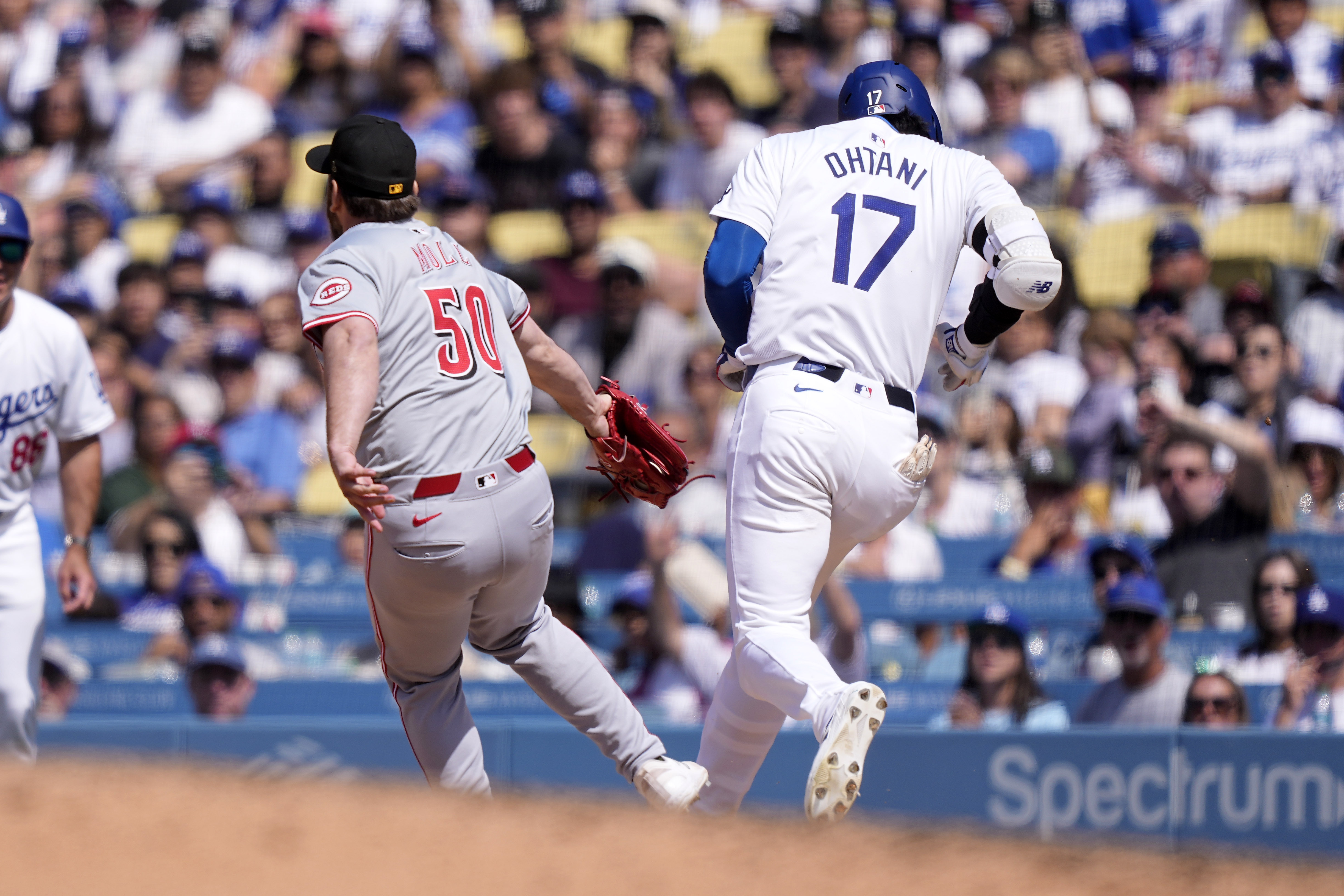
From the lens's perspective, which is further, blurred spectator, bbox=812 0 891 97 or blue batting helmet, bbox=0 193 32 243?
blurred spectator, bbox=812 0 891 97

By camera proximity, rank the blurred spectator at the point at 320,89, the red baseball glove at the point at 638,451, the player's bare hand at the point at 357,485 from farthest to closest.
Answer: the blurred spectator at the point at 320,89 < the red baseball glove at the point at 638,451 < the player's bare hand at the point at 357,485

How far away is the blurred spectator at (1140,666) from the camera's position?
5457mm

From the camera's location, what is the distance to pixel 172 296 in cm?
877

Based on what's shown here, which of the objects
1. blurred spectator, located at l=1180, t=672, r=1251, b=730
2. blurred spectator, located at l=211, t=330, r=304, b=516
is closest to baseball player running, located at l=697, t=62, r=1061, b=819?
blurred spectator, located at l=1180, t=672, r=1251, b=730

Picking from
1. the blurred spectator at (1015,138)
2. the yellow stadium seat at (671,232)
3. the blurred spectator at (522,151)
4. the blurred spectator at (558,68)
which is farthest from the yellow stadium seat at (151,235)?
the blurred spectator at (1015,138)

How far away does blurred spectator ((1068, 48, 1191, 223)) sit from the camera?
7934 millimetres

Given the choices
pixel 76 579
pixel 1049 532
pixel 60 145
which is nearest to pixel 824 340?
pixel 76 579

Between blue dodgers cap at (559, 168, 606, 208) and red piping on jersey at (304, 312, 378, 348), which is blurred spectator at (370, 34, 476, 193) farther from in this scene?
red piping on jersey at (304, 312, 378, 348)

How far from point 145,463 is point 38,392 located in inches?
138

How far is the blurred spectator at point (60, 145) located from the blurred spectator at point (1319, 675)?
322 inches

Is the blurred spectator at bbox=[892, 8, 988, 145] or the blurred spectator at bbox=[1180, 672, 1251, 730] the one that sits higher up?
the blurred spectator at bbox=[892, 8, 988, 145]

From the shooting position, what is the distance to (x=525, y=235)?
8.85m

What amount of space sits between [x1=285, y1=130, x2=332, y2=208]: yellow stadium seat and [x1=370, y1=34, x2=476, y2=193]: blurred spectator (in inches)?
17.8

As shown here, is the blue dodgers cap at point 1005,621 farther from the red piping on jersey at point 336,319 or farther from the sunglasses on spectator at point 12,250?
the sunglasses on spectator at point 12,250
